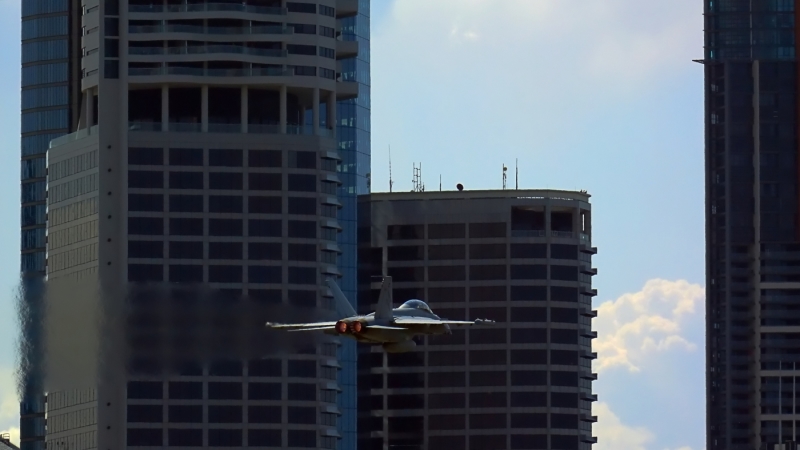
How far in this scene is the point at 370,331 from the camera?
7726 inches

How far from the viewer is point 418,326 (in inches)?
7810

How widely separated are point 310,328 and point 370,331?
18.1 ft

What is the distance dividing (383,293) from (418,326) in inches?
158

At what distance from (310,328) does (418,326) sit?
8.46m

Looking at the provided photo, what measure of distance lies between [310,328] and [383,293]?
6.35m

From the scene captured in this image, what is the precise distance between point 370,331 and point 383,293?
15.4 ft

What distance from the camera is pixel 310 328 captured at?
199125 mm

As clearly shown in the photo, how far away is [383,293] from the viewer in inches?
7869
